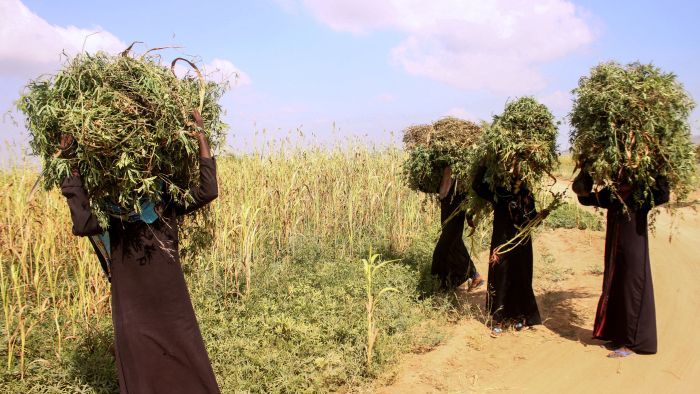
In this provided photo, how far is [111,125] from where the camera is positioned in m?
2.47

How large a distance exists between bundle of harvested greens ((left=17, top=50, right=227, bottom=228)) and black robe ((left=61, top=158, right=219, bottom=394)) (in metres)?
0.20

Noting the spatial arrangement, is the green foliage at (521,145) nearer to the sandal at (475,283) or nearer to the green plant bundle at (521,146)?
the green plant bundle at (521,146)

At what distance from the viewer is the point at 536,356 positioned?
4383mm

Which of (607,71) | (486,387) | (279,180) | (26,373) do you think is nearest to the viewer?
(26,373)

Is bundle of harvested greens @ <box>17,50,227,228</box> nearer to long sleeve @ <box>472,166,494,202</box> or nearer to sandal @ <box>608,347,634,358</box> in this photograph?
long sleeve @ <box>472,166,494,202</box>

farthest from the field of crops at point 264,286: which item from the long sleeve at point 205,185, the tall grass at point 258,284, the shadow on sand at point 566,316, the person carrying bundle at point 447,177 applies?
the shadow on sand at point 566,316

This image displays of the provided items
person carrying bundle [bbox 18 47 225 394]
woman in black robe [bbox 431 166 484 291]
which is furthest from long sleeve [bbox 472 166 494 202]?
person carrying bundle [bbox 18 47 225 394]

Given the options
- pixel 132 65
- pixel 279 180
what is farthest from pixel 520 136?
pixel 279 180

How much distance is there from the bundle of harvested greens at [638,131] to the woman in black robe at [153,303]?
294cm

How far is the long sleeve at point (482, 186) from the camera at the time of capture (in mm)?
4754

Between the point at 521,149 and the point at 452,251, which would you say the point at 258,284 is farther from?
the point at 521,149

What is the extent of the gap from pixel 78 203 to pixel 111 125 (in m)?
0.42

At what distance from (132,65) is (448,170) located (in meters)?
3.72

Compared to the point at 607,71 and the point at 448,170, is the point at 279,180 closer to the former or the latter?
the point at 448,170
